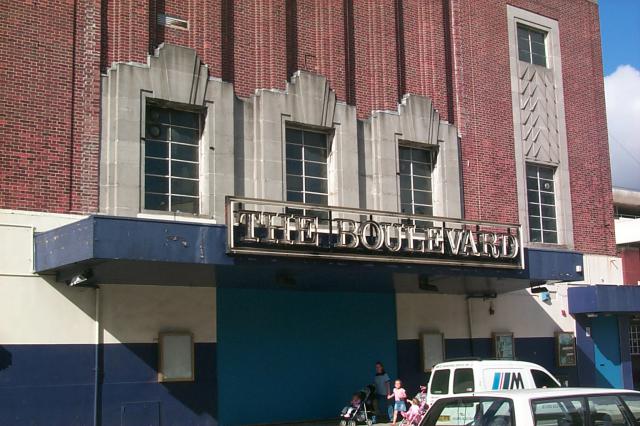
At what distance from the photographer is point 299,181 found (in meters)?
21.2

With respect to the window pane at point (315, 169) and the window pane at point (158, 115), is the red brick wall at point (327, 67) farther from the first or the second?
the window pane at point (315, 169)

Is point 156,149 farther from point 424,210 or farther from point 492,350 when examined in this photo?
point 492,350

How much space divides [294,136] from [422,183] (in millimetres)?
4302

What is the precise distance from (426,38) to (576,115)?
647cm

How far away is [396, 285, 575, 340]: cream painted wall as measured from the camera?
914 inches

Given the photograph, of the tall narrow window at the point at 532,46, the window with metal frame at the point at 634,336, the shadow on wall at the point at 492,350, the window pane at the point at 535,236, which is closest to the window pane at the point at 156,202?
the shadow on wall at the point at 492,350

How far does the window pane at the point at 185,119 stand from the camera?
19516 mm

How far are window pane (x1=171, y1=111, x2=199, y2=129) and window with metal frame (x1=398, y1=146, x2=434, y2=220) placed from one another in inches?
240

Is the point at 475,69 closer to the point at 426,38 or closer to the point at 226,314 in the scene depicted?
the point at 426,38

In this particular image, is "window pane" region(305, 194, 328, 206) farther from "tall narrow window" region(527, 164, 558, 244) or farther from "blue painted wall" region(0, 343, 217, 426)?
"tall narrow window" region(527, 164, 558, 244)

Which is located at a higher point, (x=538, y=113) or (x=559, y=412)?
(x=538, y=113)

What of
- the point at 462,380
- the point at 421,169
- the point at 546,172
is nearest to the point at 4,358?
the point at 462,380

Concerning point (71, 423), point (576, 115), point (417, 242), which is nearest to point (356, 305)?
point (417, 242)

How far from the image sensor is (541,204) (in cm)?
2658
